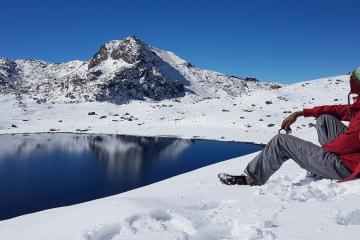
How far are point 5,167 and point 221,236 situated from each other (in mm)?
27418

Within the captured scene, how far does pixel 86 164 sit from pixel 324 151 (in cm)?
2572

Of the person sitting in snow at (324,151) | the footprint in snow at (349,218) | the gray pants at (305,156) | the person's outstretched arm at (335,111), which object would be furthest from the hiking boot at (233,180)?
the footprint in snow at (349,218)

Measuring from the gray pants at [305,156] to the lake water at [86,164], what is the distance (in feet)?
46.0

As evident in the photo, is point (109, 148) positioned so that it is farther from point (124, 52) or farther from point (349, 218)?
point (124, 52)

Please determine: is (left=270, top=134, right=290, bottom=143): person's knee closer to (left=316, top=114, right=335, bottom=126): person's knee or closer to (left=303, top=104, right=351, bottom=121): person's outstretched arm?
(left=316, top=114, right=335, bottom=126): person's knee

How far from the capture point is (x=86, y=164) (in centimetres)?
3014

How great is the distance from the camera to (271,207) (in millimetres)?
5379

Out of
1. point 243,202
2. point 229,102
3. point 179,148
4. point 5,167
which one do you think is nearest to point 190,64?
point 229,102

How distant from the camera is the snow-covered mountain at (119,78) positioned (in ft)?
370

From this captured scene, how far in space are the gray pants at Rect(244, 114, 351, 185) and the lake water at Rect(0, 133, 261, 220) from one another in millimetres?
14012

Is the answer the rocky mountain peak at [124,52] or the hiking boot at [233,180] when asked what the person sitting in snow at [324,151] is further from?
the rocky mountain peak at [124,52]

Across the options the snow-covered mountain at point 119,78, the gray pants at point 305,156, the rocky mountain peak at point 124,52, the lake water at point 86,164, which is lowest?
the lake water at point 86,164

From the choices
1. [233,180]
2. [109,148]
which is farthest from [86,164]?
[233,180]

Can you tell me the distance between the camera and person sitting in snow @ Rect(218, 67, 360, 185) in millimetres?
6148
